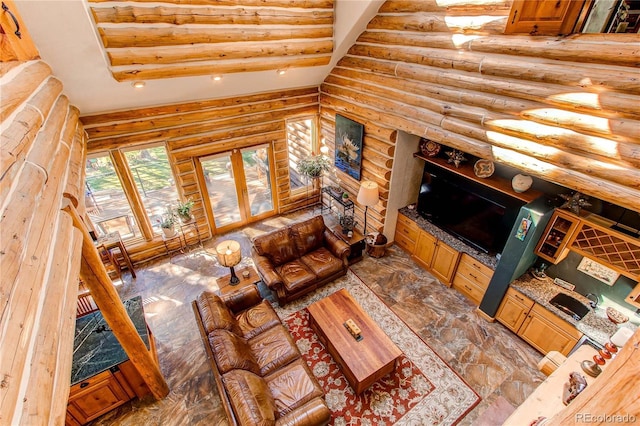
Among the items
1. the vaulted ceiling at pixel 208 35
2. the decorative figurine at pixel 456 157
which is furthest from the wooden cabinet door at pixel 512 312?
the vaulted ceiling at pixel 208 35

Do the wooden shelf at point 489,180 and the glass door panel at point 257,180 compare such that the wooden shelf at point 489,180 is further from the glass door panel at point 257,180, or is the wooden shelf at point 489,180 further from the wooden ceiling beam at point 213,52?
the glass door panel at point 257,180

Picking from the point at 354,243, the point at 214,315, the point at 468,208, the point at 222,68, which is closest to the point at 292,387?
the point at 214,315

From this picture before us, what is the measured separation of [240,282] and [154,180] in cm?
276

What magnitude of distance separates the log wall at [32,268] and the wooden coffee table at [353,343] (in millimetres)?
3033

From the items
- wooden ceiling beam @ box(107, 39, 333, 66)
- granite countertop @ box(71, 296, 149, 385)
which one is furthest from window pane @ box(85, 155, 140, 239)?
granite countertop @ box(71, 296, 149, 385)

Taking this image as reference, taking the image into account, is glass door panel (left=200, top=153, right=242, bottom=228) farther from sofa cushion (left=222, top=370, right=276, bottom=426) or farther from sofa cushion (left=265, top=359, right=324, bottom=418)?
sofa cushion (left=222, top=370, right=276, bottom=426)

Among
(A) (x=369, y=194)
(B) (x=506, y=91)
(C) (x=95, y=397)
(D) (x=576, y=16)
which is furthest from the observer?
(A) (x=369, y=194)

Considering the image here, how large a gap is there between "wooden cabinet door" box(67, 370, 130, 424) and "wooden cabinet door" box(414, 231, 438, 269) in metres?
5.13

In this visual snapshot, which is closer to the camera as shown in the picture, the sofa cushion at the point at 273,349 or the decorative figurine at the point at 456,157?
the sofa cushion at the point at 273,349

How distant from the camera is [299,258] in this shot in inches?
220

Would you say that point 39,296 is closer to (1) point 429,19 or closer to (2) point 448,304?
(1) point 429,19

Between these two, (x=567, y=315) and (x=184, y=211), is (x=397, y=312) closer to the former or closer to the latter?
(x=567, y=315)

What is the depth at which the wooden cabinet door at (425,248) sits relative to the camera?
5492 millimetres

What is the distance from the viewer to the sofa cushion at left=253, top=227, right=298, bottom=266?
5246mm
